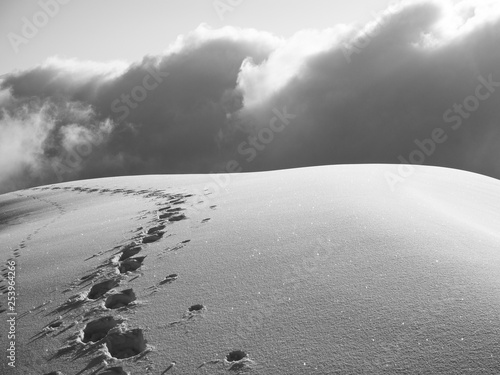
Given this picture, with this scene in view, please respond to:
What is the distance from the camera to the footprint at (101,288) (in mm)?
2993

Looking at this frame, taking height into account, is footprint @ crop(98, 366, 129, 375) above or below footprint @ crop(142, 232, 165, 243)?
below

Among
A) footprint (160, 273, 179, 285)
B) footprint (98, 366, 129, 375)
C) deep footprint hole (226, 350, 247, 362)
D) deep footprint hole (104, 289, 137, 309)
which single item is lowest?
footprint (98, 366, 129, 375)

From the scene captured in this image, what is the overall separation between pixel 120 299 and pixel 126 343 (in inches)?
23.7

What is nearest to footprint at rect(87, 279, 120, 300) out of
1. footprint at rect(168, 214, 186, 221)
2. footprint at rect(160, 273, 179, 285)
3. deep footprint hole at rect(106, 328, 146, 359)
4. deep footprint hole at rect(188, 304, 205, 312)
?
footprint at rect(160, 273, 179, 285)

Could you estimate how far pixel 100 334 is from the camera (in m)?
2.45

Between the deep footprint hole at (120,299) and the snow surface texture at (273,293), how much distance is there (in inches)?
0.5

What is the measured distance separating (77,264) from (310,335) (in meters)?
2.56

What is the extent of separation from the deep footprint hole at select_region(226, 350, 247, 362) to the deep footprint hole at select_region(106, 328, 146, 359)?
521 millimetres

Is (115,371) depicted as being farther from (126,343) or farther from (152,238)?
(152,238)

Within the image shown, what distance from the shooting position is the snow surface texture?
6.42 feet

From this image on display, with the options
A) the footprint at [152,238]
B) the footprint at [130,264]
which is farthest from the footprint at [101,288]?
the footprint at [152,238]

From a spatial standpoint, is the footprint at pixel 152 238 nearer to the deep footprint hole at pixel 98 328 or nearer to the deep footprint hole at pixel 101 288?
the deep footprint hole at pixel 101 288

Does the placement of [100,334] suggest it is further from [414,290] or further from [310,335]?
[414,290]

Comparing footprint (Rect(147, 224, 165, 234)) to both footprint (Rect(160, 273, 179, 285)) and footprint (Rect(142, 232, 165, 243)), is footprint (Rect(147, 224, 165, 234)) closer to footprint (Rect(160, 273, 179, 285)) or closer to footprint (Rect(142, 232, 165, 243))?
footprint (Rect(142, 232, 165, 243))
